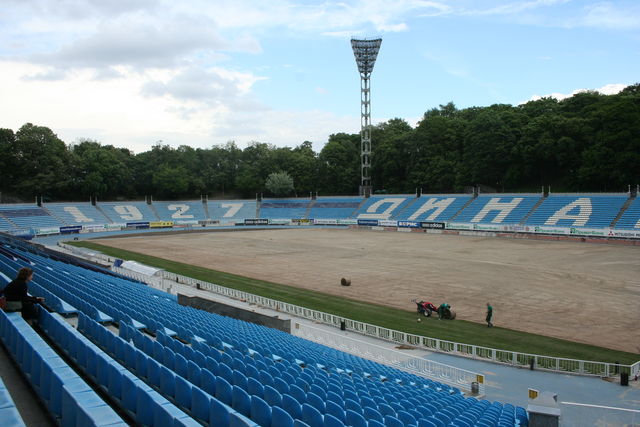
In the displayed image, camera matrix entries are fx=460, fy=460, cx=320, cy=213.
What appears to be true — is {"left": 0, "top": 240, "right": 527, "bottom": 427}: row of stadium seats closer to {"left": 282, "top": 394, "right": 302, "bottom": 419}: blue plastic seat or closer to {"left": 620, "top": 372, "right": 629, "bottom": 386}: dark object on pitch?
{"left": 282, "top": 394, "right": 302, "bottom": 419}: blue plastic seat

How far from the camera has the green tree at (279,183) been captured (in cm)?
10963

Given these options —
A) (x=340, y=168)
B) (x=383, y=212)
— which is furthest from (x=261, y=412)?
(x=340, y=168)

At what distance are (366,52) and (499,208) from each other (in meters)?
41.3

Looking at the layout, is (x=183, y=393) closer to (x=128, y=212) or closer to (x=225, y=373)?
(x=225, y=373)

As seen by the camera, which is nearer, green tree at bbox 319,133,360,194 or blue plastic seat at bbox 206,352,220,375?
blue plastic seat at bbox 206,352,220,375

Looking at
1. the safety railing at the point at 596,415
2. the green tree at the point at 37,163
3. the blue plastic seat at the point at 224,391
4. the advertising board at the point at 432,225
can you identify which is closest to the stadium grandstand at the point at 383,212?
the advertising board at the point at 432,225

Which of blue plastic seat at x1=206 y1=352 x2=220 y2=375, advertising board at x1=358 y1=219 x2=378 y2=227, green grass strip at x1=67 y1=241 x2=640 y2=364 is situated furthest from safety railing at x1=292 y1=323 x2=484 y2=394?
advertising board at x1=358 y1=219 x2=378 y2=227

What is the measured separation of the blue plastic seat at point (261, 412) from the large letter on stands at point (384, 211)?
7937 centimetres

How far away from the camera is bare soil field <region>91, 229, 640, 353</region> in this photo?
2564 cm

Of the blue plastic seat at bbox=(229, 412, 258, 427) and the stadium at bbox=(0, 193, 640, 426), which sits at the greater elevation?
the blue plastic seat at bbox=(229, 412, 258, 427)

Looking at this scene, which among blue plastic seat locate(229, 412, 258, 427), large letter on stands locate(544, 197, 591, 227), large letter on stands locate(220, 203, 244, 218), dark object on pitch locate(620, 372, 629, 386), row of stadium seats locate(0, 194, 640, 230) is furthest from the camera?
large letter on stands locate(220, 203, 244, 218)

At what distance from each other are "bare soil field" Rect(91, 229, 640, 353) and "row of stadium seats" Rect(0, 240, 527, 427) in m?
14.0

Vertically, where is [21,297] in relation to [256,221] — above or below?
above

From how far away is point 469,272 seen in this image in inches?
1537
